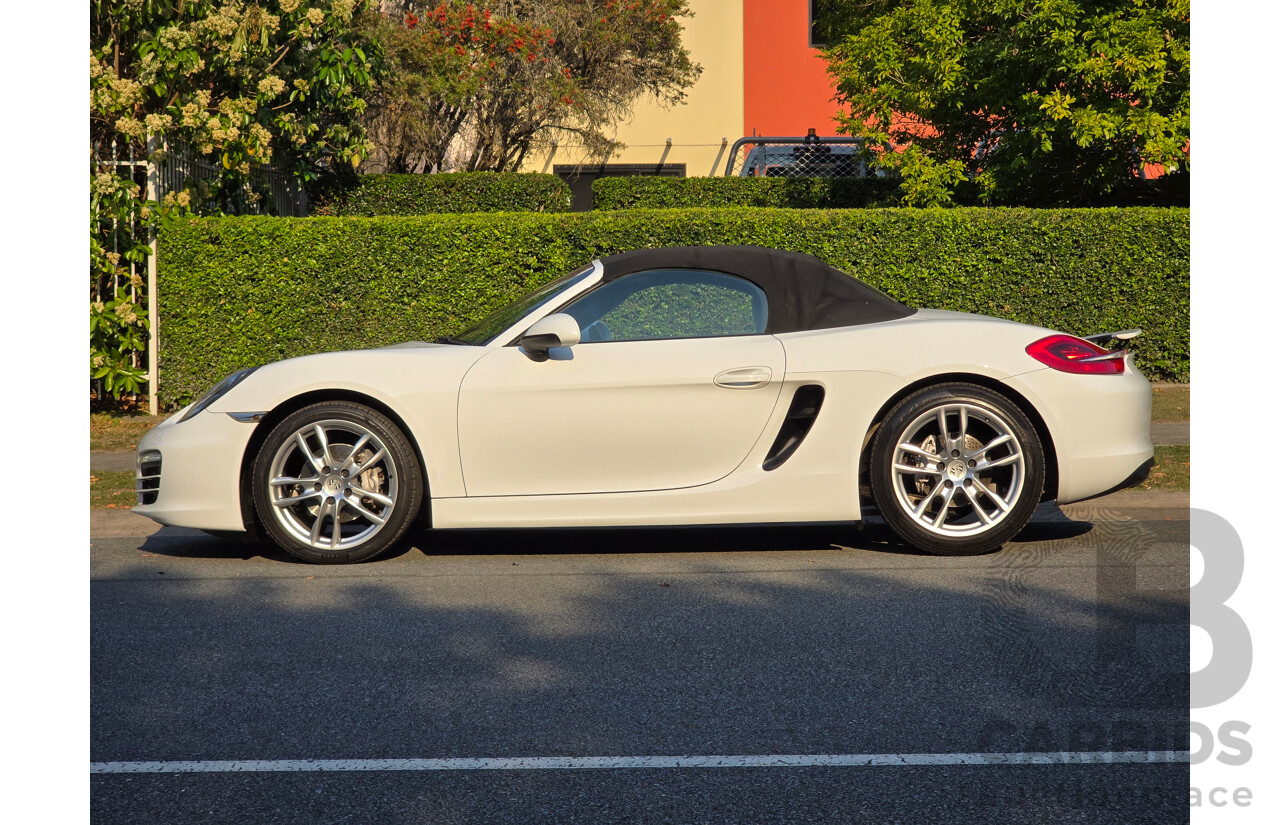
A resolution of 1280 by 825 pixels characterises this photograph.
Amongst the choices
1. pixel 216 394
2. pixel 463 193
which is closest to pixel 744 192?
pixel 463 193

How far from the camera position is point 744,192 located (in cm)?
1745

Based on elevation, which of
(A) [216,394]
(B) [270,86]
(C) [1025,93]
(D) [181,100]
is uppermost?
(C) [1025,93]

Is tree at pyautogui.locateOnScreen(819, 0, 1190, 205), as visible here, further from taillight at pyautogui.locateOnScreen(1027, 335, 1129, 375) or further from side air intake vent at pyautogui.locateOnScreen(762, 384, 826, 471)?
side air intake vent at pyautogui.locateOnScreen(762, 384, 826, 471)

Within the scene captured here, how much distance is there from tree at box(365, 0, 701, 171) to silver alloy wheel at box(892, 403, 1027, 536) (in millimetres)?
13938

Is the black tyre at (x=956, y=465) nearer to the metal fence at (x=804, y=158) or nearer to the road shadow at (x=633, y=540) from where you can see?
the road shadow at (x=633, y=540)

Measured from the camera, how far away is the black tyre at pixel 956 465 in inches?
212

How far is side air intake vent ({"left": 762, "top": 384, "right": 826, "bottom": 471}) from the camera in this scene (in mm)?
5375

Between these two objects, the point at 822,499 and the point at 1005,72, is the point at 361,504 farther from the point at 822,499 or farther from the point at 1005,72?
the point at 1005,72

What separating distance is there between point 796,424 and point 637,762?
259cm

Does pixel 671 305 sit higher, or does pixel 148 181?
pixel 148 181

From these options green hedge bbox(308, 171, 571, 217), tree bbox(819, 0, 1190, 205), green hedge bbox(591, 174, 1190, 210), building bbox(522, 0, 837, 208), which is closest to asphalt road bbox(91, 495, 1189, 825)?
tree bbox(819, 0, 1190, 205)

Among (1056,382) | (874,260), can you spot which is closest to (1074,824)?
(1056,382)

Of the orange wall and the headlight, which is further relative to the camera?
the orange wall

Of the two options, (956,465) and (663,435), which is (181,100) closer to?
(663,435)
